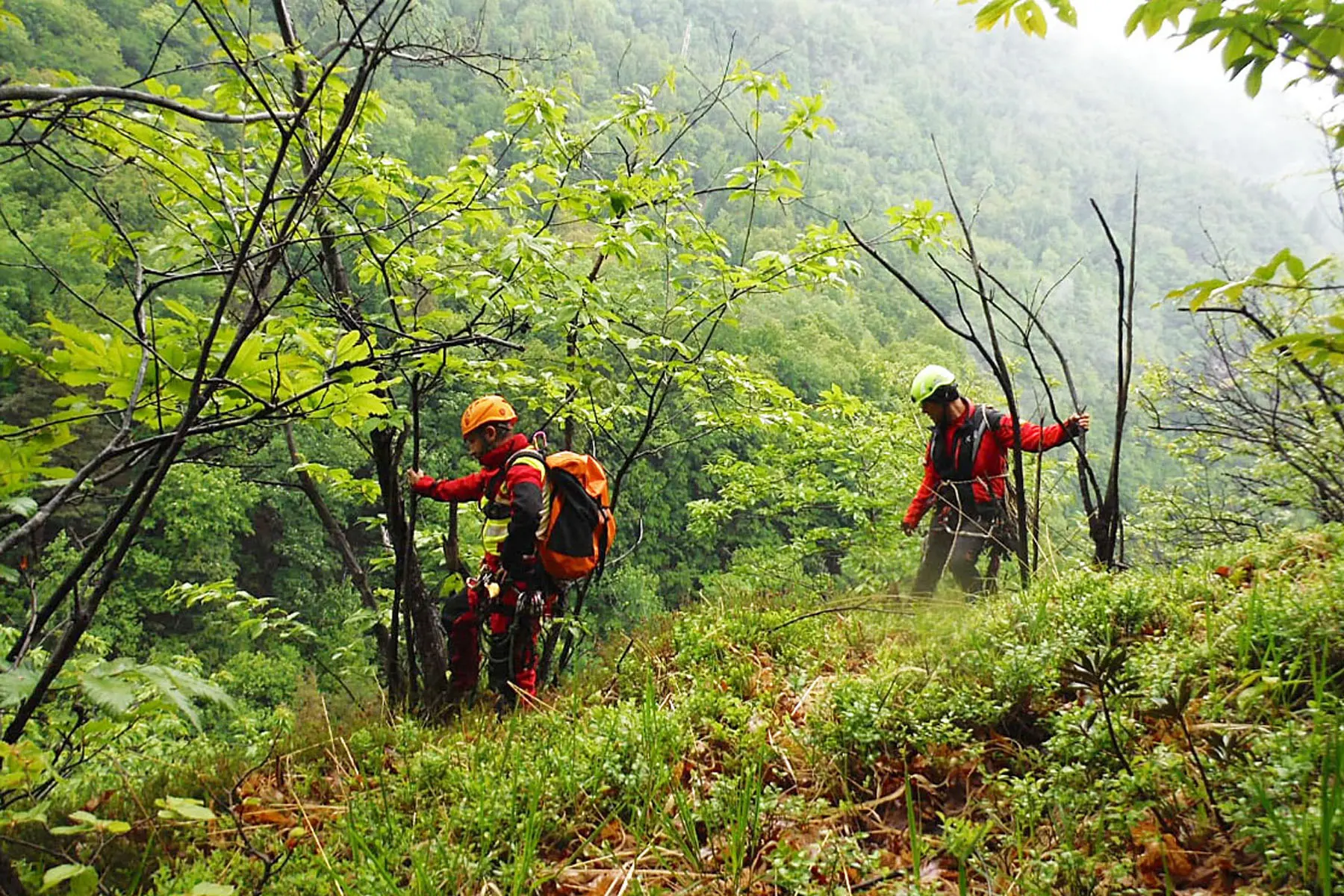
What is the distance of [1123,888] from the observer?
1587 millimetres

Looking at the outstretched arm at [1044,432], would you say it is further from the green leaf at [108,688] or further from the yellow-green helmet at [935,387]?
the green leaf at [108,688]

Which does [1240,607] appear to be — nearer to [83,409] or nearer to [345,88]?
[83,409]

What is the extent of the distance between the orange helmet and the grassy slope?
191cm

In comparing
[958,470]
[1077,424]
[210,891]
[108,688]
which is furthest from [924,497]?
[108,688]

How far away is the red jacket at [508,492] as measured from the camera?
159 inches

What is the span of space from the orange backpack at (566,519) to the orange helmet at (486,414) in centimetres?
34

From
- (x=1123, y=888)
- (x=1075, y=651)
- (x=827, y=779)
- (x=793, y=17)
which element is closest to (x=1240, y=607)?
(x=1075, y=651)

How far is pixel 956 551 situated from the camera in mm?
5316

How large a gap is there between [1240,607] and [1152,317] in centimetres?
14253

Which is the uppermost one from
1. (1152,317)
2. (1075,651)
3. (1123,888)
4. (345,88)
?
→ (1152,317)

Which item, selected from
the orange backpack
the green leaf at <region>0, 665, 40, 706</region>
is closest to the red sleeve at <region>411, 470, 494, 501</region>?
the orange backpack

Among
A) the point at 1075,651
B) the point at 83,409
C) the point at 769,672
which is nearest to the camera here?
the point at 83,409

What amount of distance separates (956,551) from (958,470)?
0.62 m

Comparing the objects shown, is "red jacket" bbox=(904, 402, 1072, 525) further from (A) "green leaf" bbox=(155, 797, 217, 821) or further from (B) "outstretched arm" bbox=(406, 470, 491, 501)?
(A) "green leaf" bbox=(155, 797, 217, 821)
